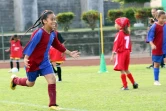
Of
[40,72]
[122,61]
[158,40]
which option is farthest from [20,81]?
[158,40]

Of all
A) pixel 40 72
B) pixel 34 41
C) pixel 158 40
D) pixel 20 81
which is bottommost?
pixel 20 81

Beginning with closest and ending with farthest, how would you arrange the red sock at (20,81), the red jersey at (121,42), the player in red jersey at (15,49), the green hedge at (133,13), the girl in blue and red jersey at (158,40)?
the red sock at (20,81) < the red jersey at (121,42) < the girl in blue and red jersey at (158,40) < the player in red jersey at (15,49) < the green hedge at (133,13)

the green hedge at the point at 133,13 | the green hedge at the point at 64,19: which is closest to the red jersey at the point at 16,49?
the green hedge at the point at 64,19

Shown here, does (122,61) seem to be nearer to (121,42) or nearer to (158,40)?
(121,42)

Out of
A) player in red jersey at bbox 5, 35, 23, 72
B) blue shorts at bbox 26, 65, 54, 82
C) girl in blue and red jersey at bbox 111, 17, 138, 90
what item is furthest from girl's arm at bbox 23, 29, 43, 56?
player in red jersey at bbox 5, 35, 23, 72

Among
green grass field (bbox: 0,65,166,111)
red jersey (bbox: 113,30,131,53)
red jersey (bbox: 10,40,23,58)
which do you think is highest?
red jersey (bbox: 113,30,131,53)

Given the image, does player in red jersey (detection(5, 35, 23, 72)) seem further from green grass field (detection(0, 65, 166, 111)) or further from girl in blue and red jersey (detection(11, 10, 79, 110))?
girl in blue and red jersey (detection(11, 10, 79, 110))

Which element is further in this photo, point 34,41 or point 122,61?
point 122,61

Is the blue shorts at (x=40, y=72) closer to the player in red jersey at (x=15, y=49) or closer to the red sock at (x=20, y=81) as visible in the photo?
the red sock at (x=20, y=81)

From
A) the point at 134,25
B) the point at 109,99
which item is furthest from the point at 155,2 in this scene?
the point at 109,99

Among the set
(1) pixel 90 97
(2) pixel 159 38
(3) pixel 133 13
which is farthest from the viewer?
(3) pixel 133 13

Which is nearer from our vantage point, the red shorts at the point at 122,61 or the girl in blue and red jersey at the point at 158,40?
the red shorts at the point at 122,61

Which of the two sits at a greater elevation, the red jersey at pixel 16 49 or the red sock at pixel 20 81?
the red sock at pixel 20 81

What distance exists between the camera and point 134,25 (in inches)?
1312
